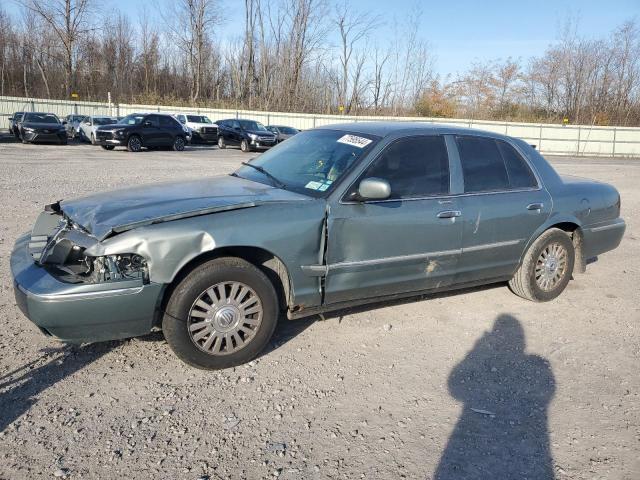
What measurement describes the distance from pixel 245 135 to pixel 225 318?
2363 centimetres

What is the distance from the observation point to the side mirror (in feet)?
12.3

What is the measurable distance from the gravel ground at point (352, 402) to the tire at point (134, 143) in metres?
18.1

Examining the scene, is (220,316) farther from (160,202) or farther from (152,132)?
(152,132)

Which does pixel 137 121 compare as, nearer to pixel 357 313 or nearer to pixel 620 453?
pixel 357 313

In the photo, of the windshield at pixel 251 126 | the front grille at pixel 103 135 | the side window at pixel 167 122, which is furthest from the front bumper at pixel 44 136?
the windshield at pixel 251 126

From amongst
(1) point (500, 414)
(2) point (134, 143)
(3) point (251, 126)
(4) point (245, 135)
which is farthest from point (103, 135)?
(1) point (500, 414)

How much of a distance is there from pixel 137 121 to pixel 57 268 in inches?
795

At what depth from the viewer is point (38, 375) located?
3357mm

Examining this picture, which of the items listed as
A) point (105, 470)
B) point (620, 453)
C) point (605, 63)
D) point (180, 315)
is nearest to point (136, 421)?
point (105, 470)

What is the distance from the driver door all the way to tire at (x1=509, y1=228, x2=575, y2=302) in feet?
3.25

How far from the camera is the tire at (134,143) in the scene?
2173 cm

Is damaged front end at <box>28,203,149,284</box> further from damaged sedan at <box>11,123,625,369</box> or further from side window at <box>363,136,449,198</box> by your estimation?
side window at <box>363,136,449,198</box>

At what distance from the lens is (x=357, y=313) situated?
4.61 metres

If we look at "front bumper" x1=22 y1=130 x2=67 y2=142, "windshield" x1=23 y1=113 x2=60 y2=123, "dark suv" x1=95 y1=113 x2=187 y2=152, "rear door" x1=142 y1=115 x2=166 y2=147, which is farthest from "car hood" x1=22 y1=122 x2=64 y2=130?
"rear door" x1=142 y1=115 x2=166 y2=147
